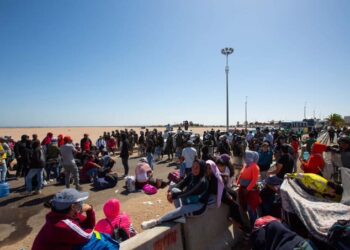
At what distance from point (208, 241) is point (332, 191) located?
2.00 metres

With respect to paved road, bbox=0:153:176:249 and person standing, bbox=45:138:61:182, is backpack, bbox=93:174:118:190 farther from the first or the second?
person standing, bbox=45:138:61:182

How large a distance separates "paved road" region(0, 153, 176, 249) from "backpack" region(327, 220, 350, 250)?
19.2ft

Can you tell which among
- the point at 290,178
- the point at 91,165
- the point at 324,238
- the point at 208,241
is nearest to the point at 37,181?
the point at 91,165

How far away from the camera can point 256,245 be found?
2.96m

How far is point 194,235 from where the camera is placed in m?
3.97

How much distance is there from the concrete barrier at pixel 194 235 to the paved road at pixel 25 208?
3.95 m

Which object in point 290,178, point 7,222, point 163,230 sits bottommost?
point 7,222

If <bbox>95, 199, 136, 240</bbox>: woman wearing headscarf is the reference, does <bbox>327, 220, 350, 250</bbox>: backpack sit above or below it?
above

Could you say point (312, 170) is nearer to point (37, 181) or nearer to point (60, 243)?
point (60, 243)

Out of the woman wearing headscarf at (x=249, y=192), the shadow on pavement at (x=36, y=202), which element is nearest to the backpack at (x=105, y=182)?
the shadow on pavement at (x=36, y=202)

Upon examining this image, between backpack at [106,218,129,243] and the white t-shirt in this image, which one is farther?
the white t-shirt

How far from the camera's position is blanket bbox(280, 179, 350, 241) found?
9.66 ft

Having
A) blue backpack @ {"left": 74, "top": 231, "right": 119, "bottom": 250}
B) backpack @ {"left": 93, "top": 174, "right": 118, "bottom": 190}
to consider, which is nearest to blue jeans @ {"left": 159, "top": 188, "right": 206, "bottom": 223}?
blue backpack @ {"left": 74, "top": 231, "right": 119, "bottom": 250}

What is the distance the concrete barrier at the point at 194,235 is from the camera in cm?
319
